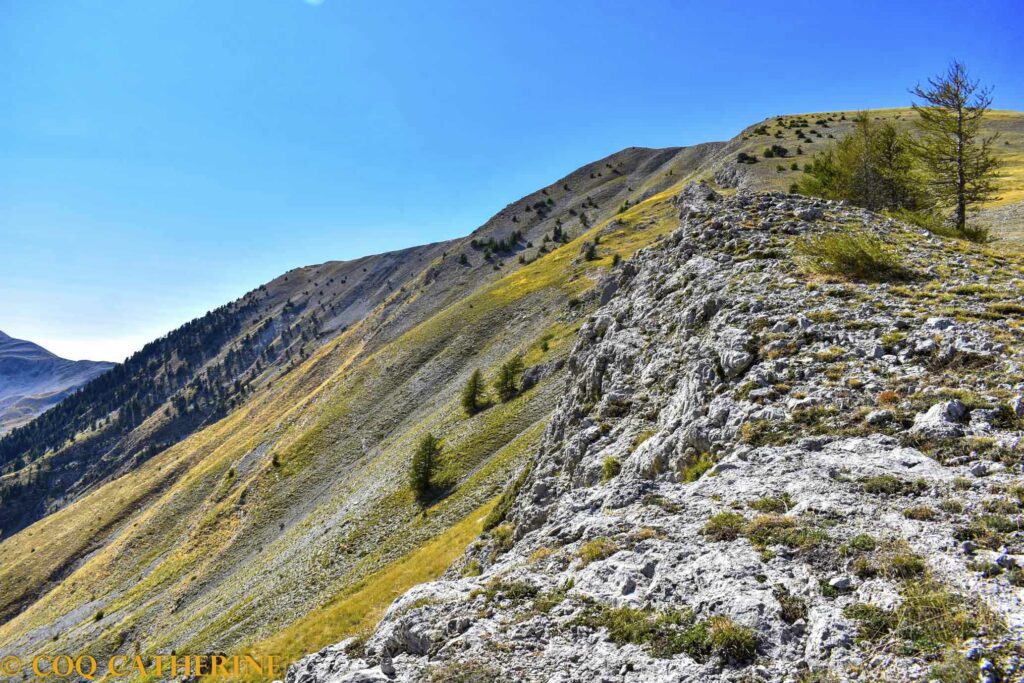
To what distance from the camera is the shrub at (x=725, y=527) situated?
971cm

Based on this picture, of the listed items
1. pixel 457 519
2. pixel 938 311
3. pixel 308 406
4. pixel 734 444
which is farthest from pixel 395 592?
pixel 308 406

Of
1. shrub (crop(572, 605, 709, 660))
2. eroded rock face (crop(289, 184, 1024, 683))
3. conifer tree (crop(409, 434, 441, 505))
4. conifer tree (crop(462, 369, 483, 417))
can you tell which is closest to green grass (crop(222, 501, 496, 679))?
conifer tree (crop(409, 434, 441, 505))

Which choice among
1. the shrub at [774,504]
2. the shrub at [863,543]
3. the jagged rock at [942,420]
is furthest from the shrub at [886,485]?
the jagged rock at [942,420]

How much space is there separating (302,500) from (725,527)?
65.7 m

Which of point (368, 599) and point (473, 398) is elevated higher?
point (473, 398)

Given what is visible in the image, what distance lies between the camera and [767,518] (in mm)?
9586

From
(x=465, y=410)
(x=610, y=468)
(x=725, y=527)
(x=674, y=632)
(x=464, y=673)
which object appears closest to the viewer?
(x=674, y=632)

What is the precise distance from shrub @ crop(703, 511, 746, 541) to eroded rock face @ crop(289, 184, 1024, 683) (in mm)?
43

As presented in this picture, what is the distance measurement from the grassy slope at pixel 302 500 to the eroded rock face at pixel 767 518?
19.9 meters

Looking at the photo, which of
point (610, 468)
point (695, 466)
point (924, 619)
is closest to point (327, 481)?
point (610, 468)

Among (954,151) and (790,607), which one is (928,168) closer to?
(954,151)

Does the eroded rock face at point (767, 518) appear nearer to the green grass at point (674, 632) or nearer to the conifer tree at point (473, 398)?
the green grass at point (674, 632)

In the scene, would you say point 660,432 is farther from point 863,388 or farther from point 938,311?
point 938,311

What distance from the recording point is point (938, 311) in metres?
14.1
